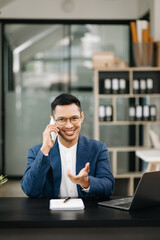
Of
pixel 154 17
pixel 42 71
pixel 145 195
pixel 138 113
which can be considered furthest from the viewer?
pixel 42 71

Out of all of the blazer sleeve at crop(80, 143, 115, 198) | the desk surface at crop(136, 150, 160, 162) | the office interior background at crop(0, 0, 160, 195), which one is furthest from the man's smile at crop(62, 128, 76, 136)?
the office interior background at crop(0, 0, 160, 195)

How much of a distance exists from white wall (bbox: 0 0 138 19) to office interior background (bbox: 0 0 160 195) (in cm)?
2

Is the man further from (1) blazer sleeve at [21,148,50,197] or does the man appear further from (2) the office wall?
(2) the office wall

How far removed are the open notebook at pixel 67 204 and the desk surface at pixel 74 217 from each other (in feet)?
0.10

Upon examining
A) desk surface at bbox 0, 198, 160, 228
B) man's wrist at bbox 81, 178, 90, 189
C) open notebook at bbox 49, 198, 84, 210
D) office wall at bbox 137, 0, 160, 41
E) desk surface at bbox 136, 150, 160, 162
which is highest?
office wall at bbox 137, 0, 160, 41

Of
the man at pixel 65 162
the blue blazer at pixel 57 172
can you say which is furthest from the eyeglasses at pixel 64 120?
the blue blazer at pixel 57 172

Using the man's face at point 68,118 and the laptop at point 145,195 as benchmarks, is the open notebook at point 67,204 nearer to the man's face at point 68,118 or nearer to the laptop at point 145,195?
the laptop at point 145,195

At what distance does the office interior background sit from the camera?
678 centimetres

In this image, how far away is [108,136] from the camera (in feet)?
22.3

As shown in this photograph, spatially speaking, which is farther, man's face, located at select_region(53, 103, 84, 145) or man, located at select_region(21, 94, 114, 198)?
man's face, located at select_region(53, 103, 84, 145)

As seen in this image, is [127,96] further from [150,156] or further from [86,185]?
[86,185]

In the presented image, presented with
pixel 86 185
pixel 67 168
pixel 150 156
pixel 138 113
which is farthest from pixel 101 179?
pixel 138 113

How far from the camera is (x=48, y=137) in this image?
2.16 metres

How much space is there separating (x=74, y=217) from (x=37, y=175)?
526 millimetres
